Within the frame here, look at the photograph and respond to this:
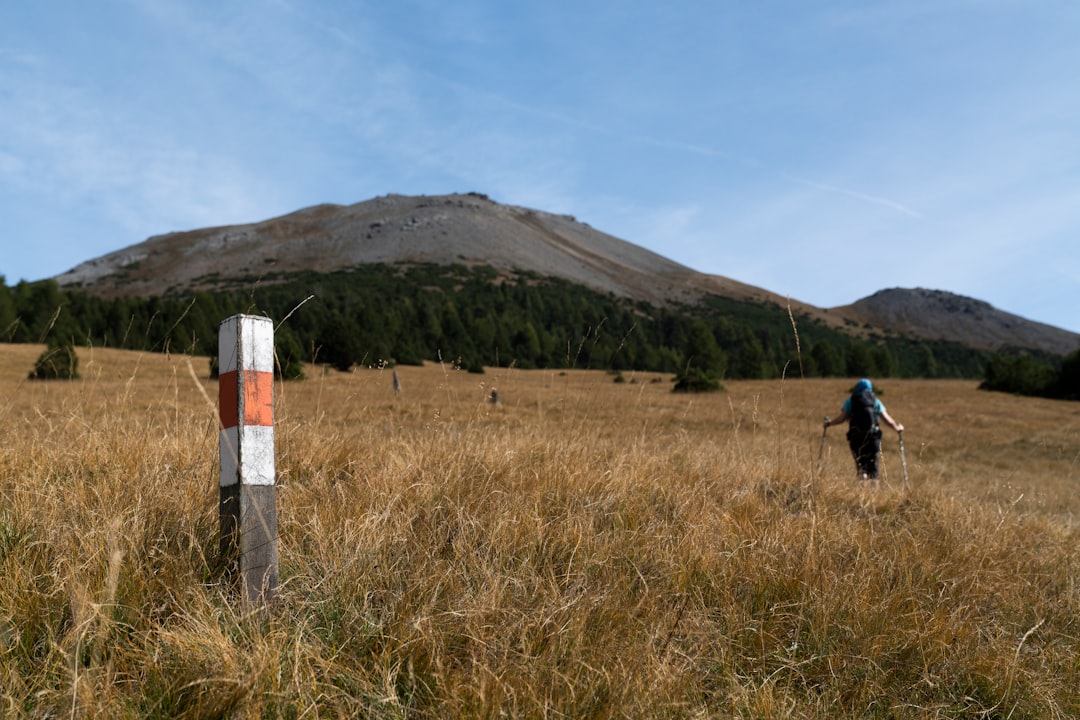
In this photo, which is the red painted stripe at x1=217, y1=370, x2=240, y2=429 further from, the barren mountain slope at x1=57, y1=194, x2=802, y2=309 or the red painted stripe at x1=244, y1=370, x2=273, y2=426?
the barren mountain slope at x1=57, y1=194, x2=802, y2=309

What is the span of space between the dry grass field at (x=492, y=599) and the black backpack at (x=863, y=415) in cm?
461

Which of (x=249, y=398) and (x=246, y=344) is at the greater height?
(x=246, y=344)

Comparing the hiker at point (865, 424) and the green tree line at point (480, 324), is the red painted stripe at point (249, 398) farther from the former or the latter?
the green tree line at point (480, 324)

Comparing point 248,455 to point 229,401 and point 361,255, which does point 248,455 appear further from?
point 361,255

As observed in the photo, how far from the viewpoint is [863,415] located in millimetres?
9148

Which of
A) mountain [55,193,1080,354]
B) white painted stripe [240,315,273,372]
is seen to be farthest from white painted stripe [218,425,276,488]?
mountain [55,193,1080,354]

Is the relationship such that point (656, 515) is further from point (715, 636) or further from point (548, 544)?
point (715, 636)

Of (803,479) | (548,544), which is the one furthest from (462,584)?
(803,479)

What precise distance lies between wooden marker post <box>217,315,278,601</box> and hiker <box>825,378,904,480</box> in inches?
313

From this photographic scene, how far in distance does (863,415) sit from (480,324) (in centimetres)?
8249

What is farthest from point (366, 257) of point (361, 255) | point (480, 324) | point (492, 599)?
point (492, 599)

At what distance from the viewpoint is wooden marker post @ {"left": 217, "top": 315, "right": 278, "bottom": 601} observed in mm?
2350

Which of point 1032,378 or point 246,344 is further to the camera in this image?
point 1032,378

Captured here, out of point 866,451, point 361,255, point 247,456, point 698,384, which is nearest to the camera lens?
point 247,456
